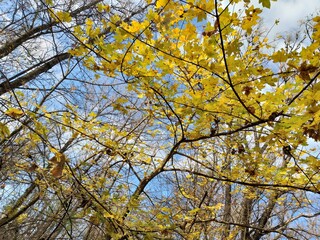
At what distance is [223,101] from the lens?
1.47 m

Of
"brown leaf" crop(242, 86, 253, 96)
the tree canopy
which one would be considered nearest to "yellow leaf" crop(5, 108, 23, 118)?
the tree canopy

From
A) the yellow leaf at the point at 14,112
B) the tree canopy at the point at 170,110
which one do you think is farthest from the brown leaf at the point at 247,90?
the yellow leaf at the point at 14,112

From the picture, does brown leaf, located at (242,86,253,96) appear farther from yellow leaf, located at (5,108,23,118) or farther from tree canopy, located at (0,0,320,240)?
yellow leaf, located at (5,108,23,118)

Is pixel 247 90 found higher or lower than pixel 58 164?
higher

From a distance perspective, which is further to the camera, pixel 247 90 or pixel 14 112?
pixel 14 112

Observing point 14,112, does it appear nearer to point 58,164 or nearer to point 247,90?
point 58,164

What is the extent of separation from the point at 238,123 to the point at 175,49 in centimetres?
66

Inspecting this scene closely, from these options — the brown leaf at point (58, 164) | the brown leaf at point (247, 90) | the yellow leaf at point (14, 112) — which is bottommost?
the brown leaf at point (58, 164)

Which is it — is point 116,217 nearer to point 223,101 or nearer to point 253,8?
point 223,101

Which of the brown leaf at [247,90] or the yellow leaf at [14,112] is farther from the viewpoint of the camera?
the yellow leaf at [14,112]

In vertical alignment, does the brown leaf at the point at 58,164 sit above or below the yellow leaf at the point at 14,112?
below

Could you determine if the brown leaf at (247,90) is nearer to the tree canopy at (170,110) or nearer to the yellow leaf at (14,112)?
the tree canopy at (170,110)

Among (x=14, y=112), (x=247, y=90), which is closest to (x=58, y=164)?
(x=14, y=112)

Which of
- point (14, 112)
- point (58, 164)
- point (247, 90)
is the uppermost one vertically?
point (247, 90)
